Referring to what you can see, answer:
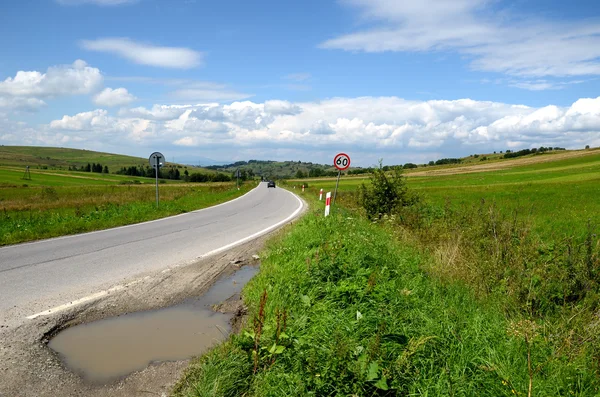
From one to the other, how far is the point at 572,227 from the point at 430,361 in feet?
40.3

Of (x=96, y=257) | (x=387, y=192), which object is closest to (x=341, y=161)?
(x=387, y=192)

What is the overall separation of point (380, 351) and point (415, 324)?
886mm

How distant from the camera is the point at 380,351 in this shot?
3434mm

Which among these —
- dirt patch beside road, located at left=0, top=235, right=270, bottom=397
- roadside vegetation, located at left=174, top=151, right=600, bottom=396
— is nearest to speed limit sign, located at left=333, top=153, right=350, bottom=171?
roadside vegetation, located at left=174, top=151, right=600, bottom=396

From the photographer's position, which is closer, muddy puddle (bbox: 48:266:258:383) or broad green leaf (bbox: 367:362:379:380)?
broad green leaf (bbox: 367:362:379:380)

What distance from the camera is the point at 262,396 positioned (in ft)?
11.0

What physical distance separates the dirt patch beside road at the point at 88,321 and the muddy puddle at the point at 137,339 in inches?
5.4

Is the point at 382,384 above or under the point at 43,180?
under

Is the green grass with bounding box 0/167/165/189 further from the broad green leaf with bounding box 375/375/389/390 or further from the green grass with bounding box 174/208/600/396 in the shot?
the broad green leaf with bounding box 375/375/389/390

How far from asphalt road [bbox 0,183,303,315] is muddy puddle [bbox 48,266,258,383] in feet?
3.55

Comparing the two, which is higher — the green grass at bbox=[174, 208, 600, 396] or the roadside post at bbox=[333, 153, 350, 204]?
the roadside post at bbox=[333, 153, 350, 204]

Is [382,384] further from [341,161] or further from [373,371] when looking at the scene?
[341,161]

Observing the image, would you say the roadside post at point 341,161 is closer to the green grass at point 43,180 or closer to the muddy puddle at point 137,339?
the muddy puddle at point 137,339

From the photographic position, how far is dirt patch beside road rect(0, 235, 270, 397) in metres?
3.59
